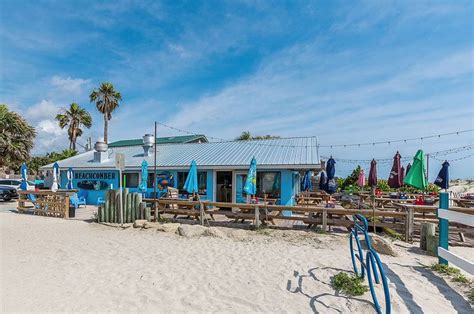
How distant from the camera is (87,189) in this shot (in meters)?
18.5

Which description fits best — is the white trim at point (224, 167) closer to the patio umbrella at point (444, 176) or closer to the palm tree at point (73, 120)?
the patio umbrella at point (444, 176)

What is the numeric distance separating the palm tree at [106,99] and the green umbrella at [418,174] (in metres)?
30.5

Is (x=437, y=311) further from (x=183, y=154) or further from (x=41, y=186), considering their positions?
(x=41, y=186)

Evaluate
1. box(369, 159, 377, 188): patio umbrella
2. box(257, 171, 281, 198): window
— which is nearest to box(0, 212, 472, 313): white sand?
box(257, 171, 281, 198): window

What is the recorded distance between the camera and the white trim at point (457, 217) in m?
4.53

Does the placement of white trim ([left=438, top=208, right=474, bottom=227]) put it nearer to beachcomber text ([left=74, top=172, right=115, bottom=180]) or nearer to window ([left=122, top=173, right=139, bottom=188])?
window ([left=122, top=173, right=139, bottom=188])

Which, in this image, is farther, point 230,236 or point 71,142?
point 71,142

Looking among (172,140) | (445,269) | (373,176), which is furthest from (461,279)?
(172,140)

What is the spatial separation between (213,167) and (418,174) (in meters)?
8.75

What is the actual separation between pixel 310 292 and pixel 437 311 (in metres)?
1.71

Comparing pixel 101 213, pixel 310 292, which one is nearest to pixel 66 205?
pixel 101 213

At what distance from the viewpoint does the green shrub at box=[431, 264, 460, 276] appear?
5.58 m

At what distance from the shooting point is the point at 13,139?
68.8 feet

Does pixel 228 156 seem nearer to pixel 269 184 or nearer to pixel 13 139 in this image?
pixel 269 184
